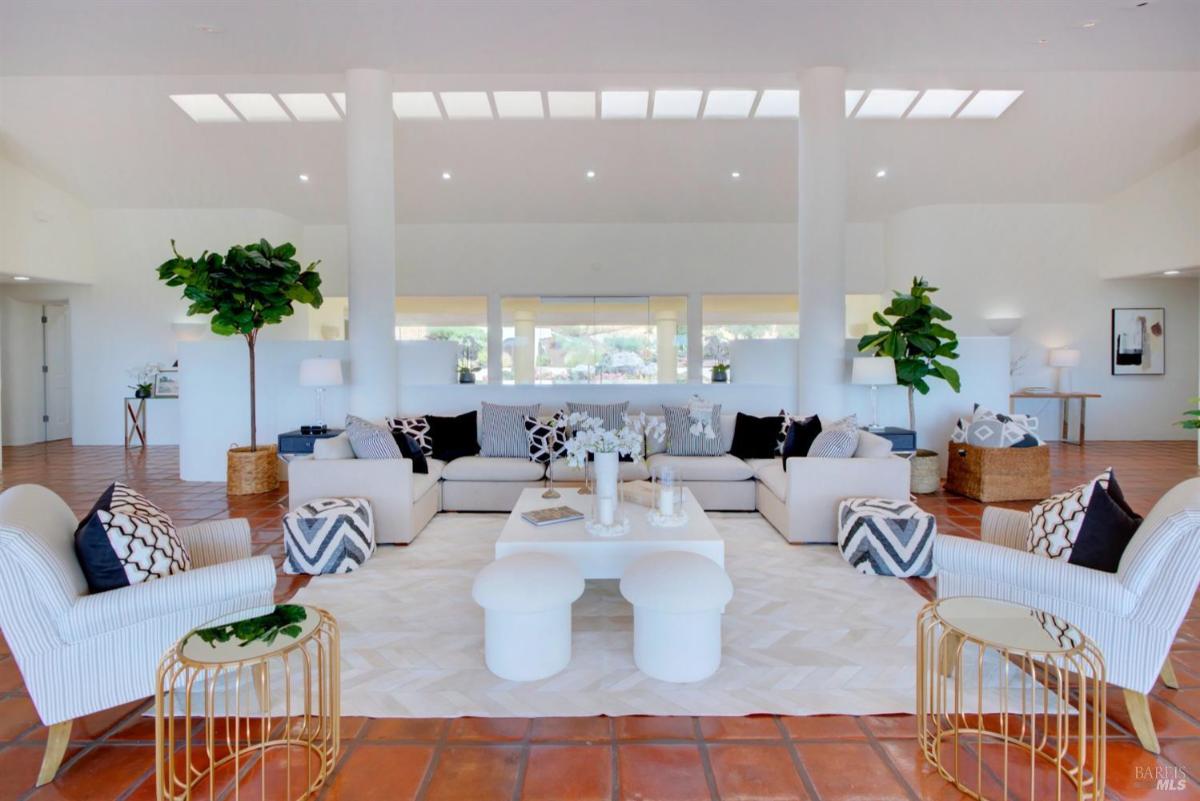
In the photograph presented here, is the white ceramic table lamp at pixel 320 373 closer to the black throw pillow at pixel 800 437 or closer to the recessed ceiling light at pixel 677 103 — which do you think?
the black throw pillow at pixel 800 437

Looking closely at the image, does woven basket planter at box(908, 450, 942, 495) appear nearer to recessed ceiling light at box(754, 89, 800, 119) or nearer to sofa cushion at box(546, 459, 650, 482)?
sofa cushion at box(546, 459, 650, 482)

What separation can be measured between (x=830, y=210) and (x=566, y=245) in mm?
4536

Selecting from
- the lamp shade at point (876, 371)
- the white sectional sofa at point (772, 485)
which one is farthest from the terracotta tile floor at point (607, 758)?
the lamp shade at point (876, 371)

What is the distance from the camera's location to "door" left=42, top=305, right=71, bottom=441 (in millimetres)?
9188

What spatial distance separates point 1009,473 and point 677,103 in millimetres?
5137

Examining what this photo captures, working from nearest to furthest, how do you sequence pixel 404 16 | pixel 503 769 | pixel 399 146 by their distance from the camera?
pixel 503 769, pixel 404 16, pixel 399 146

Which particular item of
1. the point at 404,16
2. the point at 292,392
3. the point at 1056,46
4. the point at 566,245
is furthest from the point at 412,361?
the point at 1056,46

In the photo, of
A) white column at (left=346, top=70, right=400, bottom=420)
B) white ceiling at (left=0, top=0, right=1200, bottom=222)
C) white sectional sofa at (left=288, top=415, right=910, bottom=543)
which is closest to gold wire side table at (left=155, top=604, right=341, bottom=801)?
white sectional sofa at (left=288, top=415, right=910, bottom=543)

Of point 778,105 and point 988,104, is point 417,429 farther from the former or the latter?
point 988,104

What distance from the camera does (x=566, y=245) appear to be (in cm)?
916

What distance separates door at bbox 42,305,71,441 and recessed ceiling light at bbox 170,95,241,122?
4.78 metres

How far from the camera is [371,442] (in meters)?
4.11

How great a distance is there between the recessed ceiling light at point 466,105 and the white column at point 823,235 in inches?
137

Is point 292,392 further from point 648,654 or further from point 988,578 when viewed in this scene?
point 988,578
